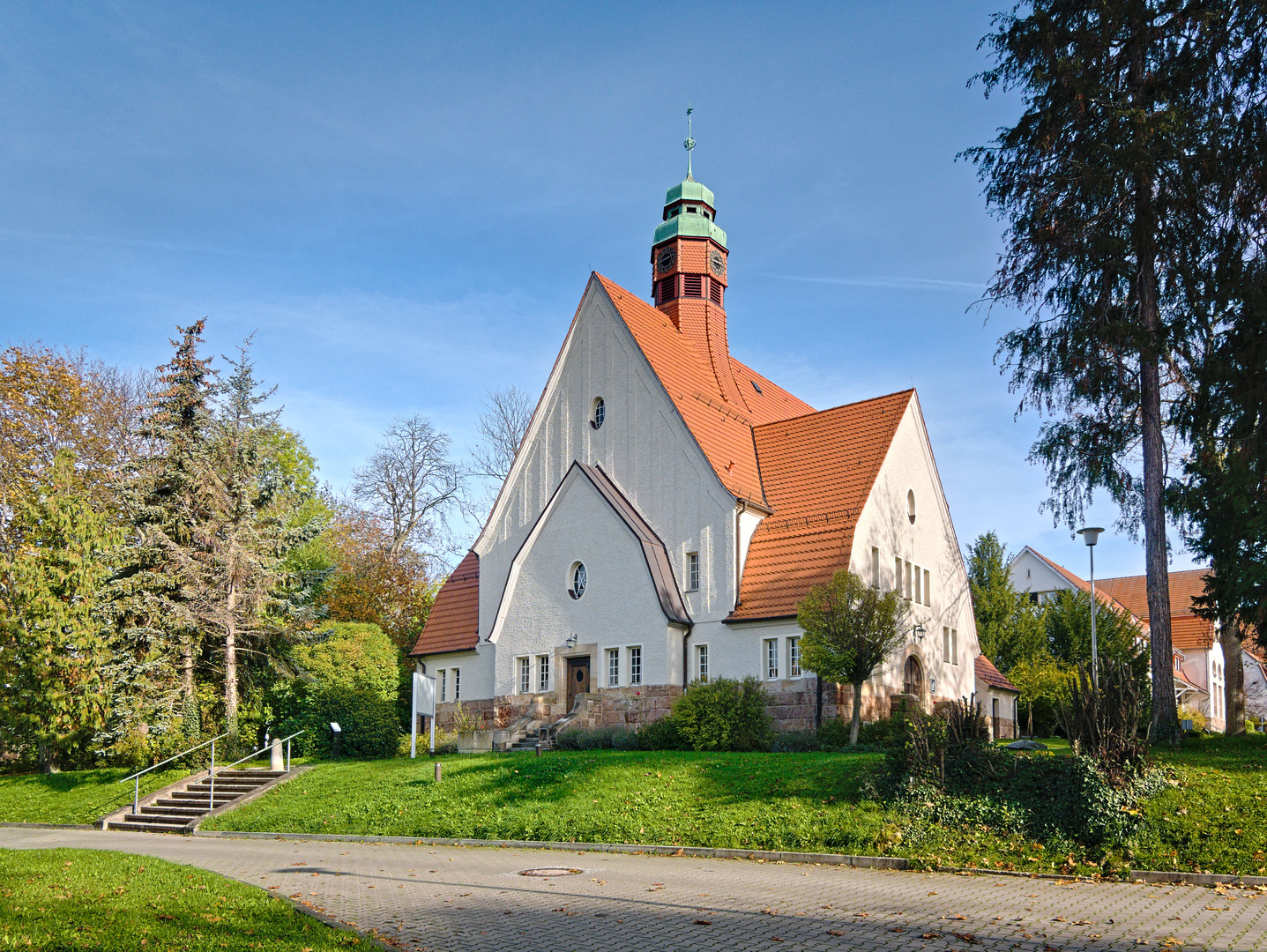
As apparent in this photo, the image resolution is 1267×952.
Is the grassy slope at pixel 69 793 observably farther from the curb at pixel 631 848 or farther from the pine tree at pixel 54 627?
the curb at pixel 631 848

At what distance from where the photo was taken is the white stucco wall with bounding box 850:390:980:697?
2739 cm

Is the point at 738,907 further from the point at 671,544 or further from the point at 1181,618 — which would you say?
the point at 1181,618

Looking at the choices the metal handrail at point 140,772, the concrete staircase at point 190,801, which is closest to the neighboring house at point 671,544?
the concrete staircase at point 190,801

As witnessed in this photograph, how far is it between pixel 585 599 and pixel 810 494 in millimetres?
6967

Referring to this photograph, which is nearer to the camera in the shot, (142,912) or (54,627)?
(142,912)

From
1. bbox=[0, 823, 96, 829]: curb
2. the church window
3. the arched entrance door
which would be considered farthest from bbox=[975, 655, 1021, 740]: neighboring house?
bbox=[0, 823, 96, 829]: curb

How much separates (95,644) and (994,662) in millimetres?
32965

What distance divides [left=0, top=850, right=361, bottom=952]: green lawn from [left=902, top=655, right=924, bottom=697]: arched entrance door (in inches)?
781

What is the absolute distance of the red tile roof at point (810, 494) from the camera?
26.1m

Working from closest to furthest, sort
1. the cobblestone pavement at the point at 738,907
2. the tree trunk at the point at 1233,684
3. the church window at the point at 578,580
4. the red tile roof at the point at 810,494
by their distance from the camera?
the cobblestone pavement at the point at 738,907
the tree trunk at the point at 1233,684
the red tile roof at the point at 810,494
the church window at the point at 578,580

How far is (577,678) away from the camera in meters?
28.8

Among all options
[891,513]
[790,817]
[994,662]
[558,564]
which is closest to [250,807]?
[558,564]

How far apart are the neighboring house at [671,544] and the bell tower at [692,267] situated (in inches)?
65.2

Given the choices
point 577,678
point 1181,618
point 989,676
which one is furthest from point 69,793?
point 1181,618
